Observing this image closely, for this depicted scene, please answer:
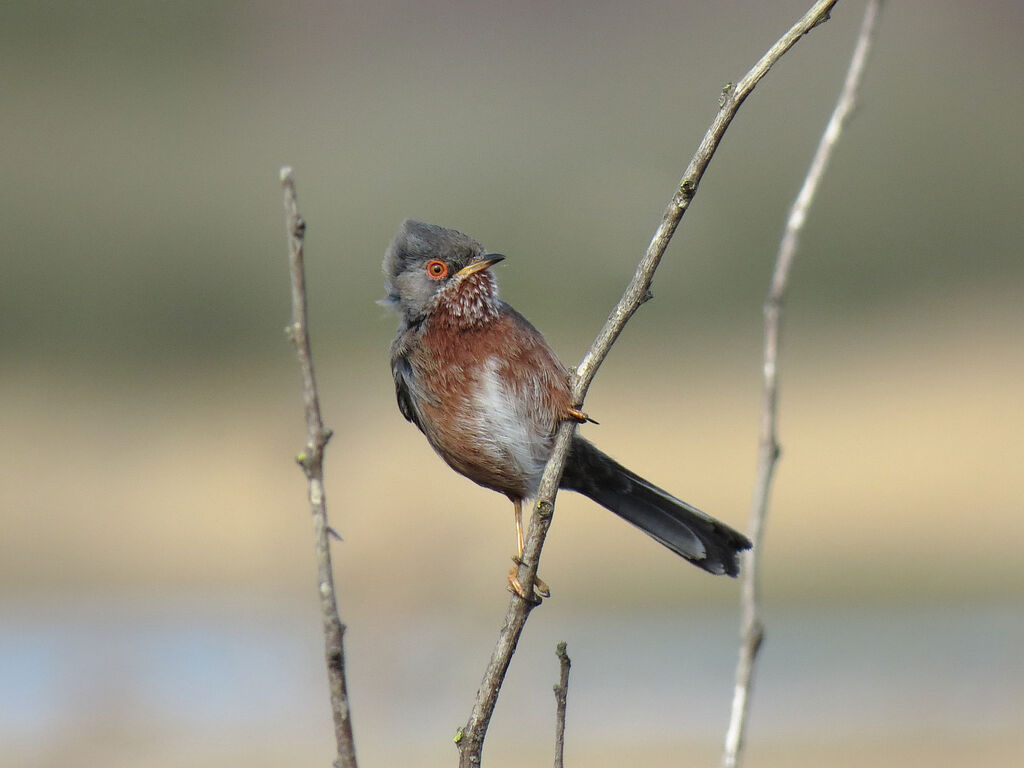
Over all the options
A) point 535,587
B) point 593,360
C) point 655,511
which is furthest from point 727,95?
point 655,511

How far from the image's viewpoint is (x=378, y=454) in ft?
47.0

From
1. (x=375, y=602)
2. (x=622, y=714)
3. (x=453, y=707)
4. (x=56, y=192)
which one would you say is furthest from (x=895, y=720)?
(x=56, y=192)

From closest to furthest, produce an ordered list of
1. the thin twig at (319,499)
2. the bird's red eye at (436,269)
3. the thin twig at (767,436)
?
1. the thin twig at (319,499)
2. the thin twig at (767,436)
3. the bird's red eye at (436,269)

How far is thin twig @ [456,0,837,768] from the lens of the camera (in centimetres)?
287

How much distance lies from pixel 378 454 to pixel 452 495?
1.05 m

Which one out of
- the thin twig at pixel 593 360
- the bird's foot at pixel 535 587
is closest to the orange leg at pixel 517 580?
the bird's foot at pixel 535 587

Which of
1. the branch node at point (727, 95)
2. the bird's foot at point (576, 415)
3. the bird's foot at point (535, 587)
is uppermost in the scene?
the branch node at point (727, 95)

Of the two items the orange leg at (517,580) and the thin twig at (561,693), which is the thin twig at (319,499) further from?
the orange leg at (517,580)

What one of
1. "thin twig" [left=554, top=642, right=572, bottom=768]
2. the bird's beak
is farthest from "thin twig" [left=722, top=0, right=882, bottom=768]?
the bird's beak

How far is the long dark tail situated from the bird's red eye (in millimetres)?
810

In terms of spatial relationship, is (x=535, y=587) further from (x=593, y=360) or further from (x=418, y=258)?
(x=418, y=258)

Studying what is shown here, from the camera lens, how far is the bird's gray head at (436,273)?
4.95 metres

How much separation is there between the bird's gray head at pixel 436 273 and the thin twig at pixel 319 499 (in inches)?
84.2

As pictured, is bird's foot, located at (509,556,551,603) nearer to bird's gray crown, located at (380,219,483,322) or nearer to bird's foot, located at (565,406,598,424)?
bird's foot, located at (565,406,598,424)
